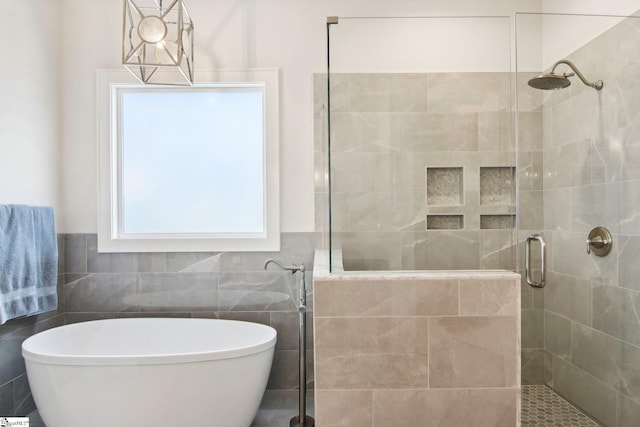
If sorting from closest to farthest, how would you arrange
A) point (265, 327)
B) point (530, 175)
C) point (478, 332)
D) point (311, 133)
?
point (478, 332)
point (530, 175)
point (265, 327)
point (311, 133)

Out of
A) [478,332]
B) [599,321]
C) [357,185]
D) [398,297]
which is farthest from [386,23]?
[599,321]

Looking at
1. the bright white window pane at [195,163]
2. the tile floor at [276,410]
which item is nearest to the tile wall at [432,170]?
the bright white window pane at [195,163]

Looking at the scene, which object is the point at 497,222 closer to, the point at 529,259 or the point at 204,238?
the point at 529,259

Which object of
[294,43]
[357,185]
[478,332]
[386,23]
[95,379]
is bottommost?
[95,379]

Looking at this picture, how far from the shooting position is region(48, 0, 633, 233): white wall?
2697 millimetres

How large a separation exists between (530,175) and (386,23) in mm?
953

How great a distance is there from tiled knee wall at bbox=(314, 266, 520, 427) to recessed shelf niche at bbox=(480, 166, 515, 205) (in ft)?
1.08

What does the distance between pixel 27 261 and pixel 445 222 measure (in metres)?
2.27

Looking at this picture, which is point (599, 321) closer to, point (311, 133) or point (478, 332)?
point (478, 332)

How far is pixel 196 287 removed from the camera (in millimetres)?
2707

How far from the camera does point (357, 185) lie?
1836 mm

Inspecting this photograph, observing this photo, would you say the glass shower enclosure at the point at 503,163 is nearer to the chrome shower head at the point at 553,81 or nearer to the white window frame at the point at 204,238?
the chrome shower head at the point at 553,81

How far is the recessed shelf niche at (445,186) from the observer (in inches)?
69.9

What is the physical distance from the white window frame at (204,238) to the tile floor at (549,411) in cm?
164
